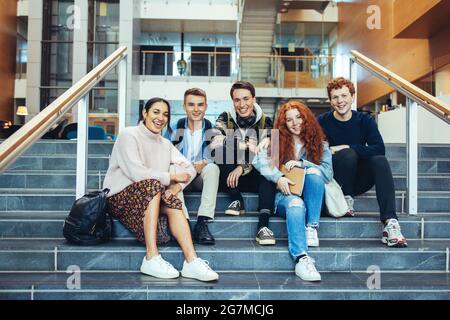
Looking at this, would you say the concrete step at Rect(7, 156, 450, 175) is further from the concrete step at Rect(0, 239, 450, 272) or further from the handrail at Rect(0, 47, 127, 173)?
the concrete step at Rect(0, 239, 450, 272)

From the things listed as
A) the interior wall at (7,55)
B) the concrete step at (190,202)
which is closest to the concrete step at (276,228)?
the concrete step at (190,202)

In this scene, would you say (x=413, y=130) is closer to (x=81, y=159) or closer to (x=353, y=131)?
(x=353, y=131)

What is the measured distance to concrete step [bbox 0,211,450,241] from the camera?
2590 mm

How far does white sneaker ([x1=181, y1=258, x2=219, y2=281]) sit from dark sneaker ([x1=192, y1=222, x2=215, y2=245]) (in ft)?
0.78

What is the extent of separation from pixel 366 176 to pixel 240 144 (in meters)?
0.86

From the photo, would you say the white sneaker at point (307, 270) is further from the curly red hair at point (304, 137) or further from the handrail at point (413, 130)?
the handrail at point (413, 130)

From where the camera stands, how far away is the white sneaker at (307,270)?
213 cm

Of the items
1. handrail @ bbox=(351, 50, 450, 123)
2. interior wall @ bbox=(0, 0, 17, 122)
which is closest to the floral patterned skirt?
handrail @ bbox=(351, 50, 450, 123)

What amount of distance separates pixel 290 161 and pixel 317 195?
0.94 ft

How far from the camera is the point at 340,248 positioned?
2.36 metres

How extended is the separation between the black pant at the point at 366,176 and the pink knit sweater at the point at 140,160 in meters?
0.96

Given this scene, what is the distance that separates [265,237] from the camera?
7.95ft

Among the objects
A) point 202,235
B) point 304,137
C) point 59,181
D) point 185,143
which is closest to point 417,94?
point 304,137
